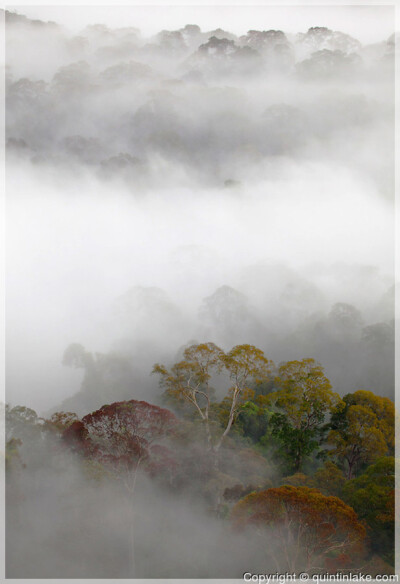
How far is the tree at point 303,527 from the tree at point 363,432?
8.29 metres

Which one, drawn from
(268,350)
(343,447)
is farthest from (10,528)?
(268,350)

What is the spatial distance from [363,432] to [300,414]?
4.06m

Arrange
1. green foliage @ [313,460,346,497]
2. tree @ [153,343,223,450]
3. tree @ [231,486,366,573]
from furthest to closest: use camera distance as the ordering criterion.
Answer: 1. tree @ [153,343,223,450]
2. green foliage @ [313,460,346,497]
3. tree @ [231,486,366,573]

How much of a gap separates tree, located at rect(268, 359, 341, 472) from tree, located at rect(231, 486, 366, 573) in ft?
29.4

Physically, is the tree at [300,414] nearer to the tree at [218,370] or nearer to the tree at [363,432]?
the tree at [363,432]

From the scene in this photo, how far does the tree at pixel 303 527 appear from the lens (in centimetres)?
2236

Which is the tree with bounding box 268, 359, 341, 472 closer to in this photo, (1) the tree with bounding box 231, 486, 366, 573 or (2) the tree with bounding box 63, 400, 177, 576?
(2) the tree with bounding box 63, 400, 177, 576

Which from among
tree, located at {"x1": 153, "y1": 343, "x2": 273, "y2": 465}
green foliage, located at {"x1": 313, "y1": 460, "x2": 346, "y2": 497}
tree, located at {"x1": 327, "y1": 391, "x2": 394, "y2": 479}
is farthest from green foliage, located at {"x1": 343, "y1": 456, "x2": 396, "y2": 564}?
tree, located at {"x1": 153, "y1": 343, "x2": 273, "y2": 465}

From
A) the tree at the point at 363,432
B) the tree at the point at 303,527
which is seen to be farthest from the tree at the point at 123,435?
the tree at the point at 363,432

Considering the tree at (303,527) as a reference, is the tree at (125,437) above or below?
above

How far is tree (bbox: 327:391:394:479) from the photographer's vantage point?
30.7 m

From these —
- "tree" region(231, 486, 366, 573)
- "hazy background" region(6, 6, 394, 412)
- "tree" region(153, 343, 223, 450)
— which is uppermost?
"hazy background" region(6, 6, 394, 412)

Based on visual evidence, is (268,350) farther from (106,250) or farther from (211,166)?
(211,166)
